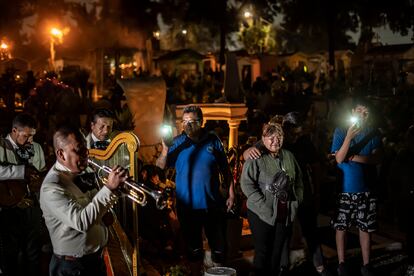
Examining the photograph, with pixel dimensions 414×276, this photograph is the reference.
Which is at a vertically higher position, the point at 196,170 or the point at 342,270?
the point at 196,170

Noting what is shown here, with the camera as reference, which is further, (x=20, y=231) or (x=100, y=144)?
(x=20, y=231)

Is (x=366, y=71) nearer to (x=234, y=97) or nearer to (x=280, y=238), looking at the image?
(x=234, y=97)

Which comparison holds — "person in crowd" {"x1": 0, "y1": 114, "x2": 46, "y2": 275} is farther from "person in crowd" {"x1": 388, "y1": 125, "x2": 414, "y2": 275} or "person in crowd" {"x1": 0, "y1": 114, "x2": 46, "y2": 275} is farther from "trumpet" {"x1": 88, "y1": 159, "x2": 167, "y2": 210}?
"person in crowd" {"x1": 388, "y1": 125, "x2": 414, "y2": 275}

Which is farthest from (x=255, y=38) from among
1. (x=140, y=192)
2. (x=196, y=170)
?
(x=140, y=192)

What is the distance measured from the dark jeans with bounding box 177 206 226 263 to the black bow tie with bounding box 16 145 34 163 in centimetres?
172

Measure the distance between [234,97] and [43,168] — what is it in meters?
3.91

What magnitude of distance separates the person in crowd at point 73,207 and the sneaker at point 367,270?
3.63 meters

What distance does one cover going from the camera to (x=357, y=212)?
21.1ft

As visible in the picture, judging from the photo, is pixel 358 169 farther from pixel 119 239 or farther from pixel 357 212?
pixel 119 239

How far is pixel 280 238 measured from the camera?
19.1ft

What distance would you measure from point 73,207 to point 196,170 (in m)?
2.13

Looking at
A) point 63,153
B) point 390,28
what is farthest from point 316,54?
point 63,153

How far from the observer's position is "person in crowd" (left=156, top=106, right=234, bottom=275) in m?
5.59

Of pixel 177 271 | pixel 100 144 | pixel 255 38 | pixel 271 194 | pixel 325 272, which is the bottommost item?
pixel 325 272
